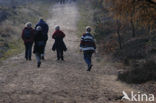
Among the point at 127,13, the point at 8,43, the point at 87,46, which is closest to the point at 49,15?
the point at 8,43

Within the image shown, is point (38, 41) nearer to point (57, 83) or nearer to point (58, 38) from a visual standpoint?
point (58, 38)

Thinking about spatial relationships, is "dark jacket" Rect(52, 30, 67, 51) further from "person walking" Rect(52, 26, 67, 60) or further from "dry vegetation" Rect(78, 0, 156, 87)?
"dry vegetation" Rect(78, 0, 156, 87)

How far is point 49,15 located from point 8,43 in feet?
56.2

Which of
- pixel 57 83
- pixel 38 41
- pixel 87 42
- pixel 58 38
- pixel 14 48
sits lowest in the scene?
pixel 57 83

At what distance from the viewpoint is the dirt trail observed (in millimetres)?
7387

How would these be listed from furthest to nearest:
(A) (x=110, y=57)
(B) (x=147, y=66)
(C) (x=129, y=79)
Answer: (A) (x=110, y=57) < (B) (x=147, y=66) < (C) (x=129, y=79)

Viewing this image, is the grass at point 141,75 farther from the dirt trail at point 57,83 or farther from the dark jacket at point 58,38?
the dark jacket at point 58,38

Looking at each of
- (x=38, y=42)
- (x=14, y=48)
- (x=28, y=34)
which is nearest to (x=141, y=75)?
(x=38, y=42)

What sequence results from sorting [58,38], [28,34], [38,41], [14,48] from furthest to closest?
1. [14,48]
2. [58,38]
3. [28,34]
4. [38,41]

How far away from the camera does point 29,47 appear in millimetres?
12641

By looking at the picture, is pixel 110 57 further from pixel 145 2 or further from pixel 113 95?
pixel 145 2

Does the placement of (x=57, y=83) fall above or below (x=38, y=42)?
below

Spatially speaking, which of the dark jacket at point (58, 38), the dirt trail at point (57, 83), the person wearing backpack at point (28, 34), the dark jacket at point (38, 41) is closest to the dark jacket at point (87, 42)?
the dirt trail at point (57, 83)

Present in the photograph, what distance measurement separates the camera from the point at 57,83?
29.2 feet
